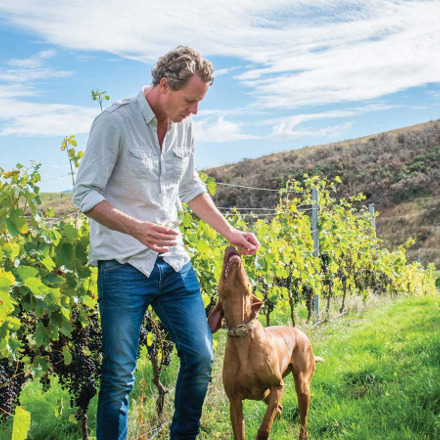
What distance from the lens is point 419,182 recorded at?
3672cm

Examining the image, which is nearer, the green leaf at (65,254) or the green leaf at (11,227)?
the green leaf at (11,227)

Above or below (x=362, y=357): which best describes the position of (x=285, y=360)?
above

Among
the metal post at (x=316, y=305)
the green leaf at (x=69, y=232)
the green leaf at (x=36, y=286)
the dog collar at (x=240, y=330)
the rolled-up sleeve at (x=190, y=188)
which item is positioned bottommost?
the metal post at (x=316, y=305)

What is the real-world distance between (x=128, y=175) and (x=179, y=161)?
346 millimetres

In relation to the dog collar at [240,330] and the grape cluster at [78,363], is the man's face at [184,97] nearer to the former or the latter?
the dog collar at [240,330]

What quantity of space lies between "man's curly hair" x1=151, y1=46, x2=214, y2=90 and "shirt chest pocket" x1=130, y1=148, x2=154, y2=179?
0.35 meters

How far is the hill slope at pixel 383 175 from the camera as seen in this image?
104 feet

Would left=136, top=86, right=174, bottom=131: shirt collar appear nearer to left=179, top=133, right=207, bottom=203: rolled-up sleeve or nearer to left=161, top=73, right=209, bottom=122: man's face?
left=161, top=73, right=209, bottom=122: man's face

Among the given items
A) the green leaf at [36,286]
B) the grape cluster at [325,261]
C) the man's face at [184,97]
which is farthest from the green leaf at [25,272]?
the grape cluster at [325,261]

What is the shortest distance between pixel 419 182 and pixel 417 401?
35235 millimetres

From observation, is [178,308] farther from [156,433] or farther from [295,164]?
[295,164]

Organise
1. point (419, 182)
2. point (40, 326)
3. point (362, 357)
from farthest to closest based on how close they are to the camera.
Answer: point (419, 182) → point (362, 357) → point (40, 326)

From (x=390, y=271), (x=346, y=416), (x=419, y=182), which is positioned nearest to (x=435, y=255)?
(x=419, y=182)

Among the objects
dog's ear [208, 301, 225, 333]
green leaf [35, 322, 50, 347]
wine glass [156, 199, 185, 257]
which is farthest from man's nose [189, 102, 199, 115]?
green leaf [35, 322, 50, 347]
